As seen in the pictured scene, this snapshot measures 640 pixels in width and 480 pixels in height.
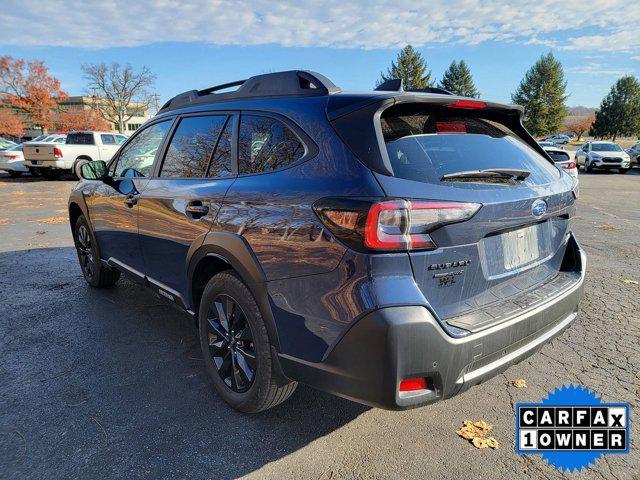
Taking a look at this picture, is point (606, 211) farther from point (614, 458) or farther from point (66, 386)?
point (66, 386)

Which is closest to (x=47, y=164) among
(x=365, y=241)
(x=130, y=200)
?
(x=130, y=200)

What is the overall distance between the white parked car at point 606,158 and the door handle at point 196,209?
2845 centimetres

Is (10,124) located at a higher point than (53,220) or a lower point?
higher

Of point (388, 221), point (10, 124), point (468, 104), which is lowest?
point (388, 221)

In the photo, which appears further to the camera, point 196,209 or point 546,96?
point 546,96

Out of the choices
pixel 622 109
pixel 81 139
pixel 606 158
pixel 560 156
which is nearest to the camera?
pixel 560 156

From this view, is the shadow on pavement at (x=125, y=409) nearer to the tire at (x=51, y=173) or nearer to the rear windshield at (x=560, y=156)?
the rear windshield at (x=560, y=156)

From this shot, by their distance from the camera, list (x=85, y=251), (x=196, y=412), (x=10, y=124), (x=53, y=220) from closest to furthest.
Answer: (x=196, y=412) < (x=85, y=251) < (x=53, y=220) < (x=10, y=124)

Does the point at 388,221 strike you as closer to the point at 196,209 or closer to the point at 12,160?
the point at 196,209

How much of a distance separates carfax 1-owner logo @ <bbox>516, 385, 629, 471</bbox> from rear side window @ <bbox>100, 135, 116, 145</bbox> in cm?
1939

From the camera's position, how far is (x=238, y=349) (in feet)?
8.36

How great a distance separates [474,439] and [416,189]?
1.48 metres

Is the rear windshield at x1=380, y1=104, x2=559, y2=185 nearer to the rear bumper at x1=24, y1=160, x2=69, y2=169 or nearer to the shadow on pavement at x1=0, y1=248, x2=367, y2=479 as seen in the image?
the shadow on pavement at x1=0, y1=248, x2=367, y2=479

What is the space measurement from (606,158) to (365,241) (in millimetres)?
28697
